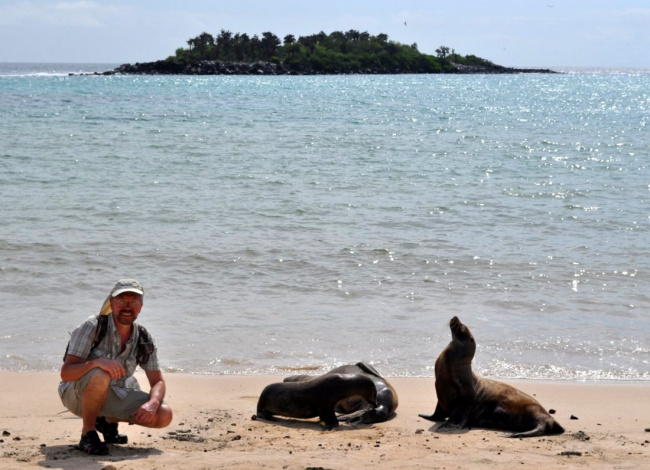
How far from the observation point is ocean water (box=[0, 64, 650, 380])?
323 inches

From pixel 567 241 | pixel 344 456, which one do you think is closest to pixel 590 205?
pixel 567 241

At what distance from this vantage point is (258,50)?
128000 mm

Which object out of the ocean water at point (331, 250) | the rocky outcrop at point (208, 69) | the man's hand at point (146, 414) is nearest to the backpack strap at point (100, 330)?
the man's hand at point (146, 414)

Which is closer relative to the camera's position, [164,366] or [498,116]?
[164,366]

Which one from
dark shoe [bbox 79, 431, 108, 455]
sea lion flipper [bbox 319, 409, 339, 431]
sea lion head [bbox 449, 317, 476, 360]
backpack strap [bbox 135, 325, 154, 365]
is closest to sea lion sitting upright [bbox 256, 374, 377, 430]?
sea lion flipper [bbox 319, 409, 339, 431]

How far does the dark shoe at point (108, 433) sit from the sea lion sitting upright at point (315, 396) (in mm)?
1087

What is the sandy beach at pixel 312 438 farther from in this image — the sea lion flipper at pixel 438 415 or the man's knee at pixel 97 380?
the man's knee at pixel 97 380

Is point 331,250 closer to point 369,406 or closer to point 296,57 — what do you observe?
point 369,406

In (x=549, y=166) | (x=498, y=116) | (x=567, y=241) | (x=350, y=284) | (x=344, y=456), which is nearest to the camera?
(x=344, y=456)

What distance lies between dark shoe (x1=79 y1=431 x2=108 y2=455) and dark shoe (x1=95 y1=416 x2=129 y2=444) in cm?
22

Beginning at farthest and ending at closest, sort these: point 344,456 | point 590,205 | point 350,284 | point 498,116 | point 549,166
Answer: point 498,116
point 549,166
point 590,205
point 350,284
point 344,456

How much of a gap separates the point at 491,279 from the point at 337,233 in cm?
333

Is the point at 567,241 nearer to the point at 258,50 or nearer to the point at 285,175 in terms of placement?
the point at 285,175

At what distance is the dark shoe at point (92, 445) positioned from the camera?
16.4 feet
